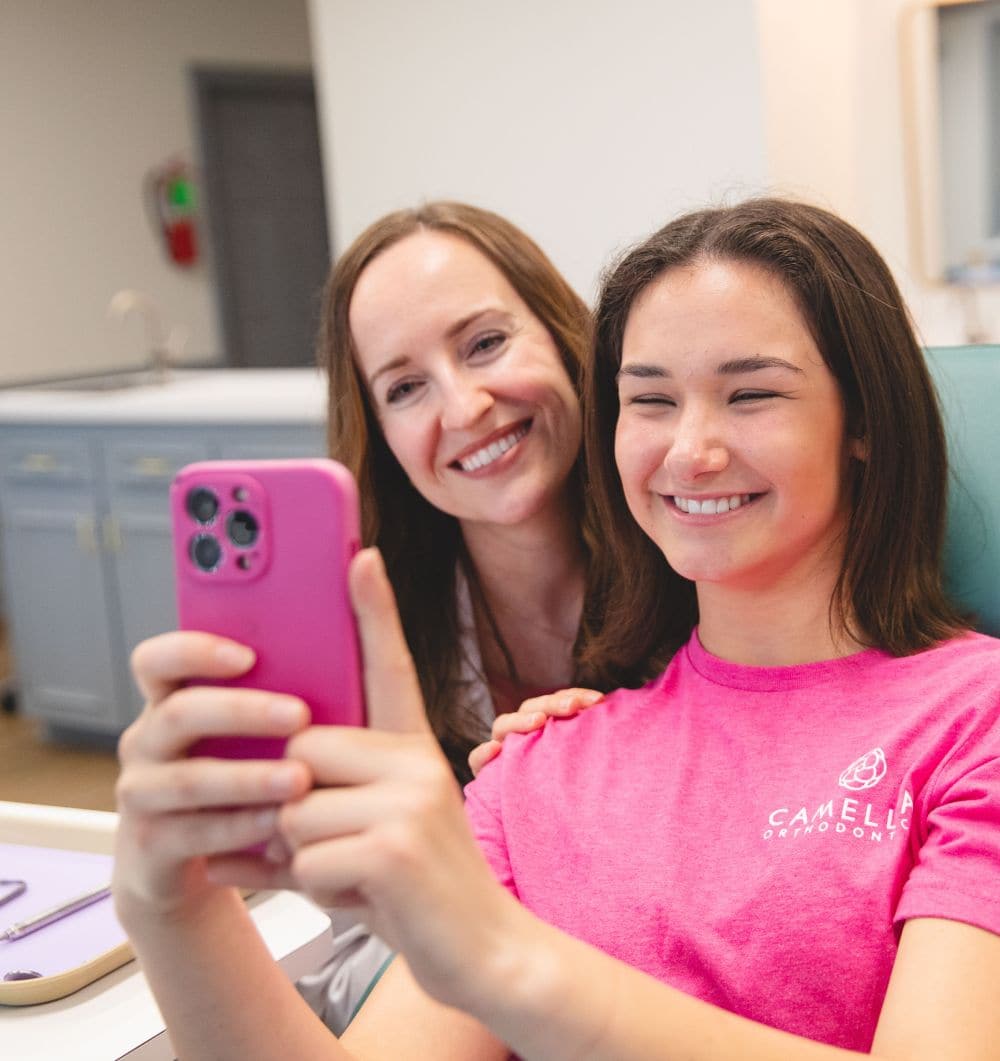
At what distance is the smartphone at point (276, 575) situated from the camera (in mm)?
688

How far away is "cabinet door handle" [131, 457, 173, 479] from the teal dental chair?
2.73 meters

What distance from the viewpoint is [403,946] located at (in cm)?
65

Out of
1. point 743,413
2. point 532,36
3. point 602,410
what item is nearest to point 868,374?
point 743,413

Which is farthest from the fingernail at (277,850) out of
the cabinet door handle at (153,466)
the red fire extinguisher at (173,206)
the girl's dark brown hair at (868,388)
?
the red fire extinguisher at (173,206)

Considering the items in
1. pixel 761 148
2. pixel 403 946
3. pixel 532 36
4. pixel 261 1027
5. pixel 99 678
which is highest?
pixel 532 36

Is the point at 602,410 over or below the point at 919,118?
below

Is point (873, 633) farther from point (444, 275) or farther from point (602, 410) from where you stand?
point (444, 275)

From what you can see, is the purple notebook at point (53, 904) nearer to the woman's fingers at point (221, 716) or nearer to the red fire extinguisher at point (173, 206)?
the woman's fingers at point (221, 716)

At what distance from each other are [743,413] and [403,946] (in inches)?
21.9

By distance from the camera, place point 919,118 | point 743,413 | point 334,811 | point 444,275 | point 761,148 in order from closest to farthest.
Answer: point 334,811 < point 743,413 < point 444,275 < point 761,148 < point 919,118

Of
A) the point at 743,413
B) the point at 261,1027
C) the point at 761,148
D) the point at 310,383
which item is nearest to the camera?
the point at 261,1027

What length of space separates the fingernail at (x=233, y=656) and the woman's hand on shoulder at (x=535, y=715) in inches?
20.7

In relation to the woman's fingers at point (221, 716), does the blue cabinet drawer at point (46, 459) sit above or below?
below

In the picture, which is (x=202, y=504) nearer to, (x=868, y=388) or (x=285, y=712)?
(x=285, y=712)
